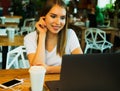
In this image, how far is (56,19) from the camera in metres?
1.85

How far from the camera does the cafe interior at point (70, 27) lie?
2.67 m

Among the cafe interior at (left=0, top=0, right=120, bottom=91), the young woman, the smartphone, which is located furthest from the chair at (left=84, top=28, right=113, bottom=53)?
the smartphone

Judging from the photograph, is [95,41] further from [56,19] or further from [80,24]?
[56,19]

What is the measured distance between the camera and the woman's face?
1839 millimetres

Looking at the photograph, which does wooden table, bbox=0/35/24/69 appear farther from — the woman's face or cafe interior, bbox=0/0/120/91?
the woman's face

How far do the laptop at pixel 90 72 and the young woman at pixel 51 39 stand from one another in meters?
0.70

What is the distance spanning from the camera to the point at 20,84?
1429 mm

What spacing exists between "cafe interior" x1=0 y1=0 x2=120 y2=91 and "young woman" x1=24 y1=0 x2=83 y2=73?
175 mm

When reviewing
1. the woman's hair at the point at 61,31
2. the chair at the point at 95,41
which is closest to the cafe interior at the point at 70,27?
the chair at the point at 95,41

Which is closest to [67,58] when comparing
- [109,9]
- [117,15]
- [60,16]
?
[60,16]

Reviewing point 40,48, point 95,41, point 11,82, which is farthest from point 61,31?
point 95,41

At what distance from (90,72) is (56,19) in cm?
82

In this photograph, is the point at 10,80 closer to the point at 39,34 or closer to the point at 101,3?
the point at 39,34

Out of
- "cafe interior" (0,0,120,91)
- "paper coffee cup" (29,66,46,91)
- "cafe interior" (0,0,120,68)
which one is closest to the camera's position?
"paper coffee cup" (29,66,46,91)
